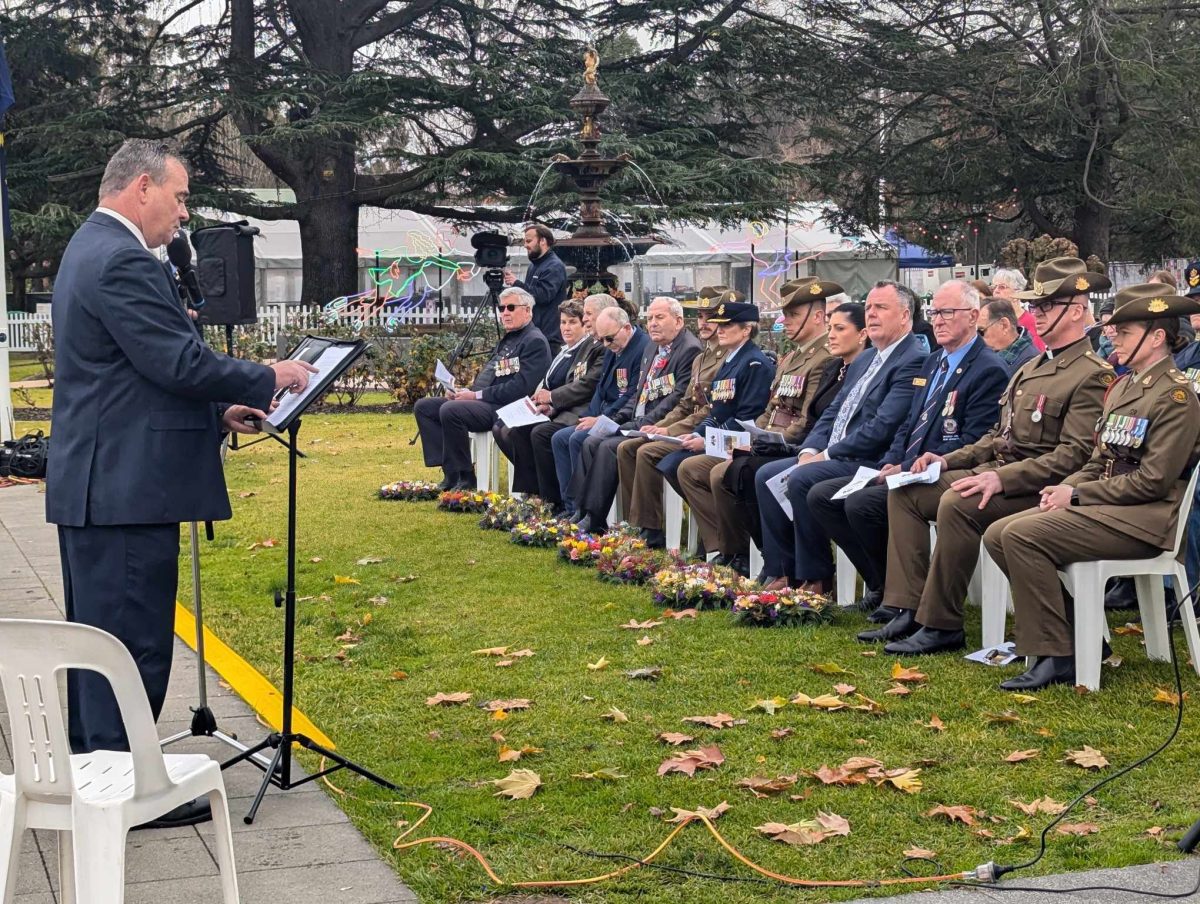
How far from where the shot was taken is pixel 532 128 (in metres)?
28.3

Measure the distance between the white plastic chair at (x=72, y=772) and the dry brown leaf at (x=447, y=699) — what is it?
2870 mm

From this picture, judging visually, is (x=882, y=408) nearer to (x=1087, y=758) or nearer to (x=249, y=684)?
(x=1087, y=758)

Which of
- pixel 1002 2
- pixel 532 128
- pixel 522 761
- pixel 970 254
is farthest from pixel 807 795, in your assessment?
pixel 970 254

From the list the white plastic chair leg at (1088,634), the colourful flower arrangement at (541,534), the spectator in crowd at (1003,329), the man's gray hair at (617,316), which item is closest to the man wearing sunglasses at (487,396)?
the man's gray hair at (617,316)

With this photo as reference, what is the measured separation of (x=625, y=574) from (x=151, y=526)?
4.73 meters

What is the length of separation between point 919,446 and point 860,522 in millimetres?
506

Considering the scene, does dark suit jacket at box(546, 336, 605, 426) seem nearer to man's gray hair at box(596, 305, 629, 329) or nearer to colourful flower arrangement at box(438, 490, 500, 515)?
man's gray hair at box(596, 305, 629, 329)

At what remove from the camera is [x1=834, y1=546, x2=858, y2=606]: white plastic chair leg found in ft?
27.6

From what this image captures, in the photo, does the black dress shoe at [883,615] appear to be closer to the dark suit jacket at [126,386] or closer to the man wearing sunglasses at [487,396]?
the dark suit jacket at [126,386]

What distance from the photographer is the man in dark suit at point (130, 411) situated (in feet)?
15.6

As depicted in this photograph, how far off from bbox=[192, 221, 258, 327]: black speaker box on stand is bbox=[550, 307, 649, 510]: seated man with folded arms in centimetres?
378

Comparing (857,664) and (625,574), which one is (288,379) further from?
(625,574)

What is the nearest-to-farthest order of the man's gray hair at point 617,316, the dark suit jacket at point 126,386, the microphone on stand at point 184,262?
the dark suit jacket at point 126,386 → the microphone on stand at point 184,262 → the man's gray hair at point 617,316

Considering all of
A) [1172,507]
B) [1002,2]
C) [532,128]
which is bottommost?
[1172,507]
